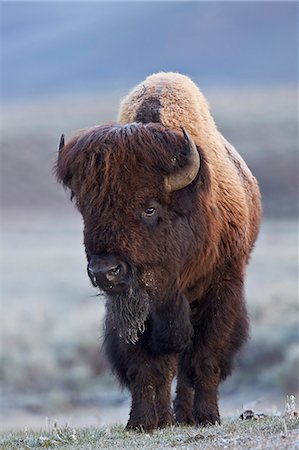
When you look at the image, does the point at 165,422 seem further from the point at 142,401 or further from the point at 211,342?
the point at 211,342

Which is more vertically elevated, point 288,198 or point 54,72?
point 54,72

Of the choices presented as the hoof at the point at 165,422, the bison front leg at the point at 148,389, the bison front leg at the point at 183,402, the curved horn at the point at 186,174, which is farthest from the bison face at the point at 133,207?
the bison front leg at the point at 183,402

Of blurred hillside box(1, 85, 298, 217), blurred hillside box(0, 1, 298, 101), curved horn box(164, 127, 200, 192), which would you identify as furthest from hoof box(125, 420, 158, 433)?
blurred hillside box(0, 1, 298, 101)

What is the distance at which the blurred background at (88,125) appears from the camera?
19.3 m

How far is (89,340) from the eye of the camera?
21688mm

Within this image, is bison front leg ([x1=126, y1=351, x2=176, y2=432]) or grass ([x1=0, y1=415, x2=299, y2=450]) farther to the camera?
bison front leg ([x1=126, y1=351, x2=176, y2=432])

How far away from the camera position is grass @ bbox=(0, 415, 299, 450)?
7.27 metres

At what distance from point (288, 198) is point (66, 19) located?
10048cm

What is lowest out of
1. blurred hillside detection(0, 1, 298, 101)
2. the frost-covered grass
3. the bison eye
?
the frost-covered grass

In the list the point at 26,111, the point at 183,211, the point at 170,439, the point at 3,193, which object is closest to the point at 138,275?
the point at 183,211

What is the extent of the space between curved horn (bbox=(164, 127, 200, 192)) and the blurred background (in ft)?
3.64

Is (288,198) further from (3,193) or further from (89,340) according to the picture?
(89,340)

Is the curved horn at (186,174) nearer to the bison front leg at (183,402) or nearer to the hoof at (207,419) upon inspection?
the hoof at (207,419)

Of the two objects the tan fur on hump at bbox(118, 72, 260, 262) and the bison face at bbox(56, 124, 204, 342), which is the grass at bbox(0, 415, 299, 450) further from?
the tan fur on hump at bbox(118, 72, 260, 262)
